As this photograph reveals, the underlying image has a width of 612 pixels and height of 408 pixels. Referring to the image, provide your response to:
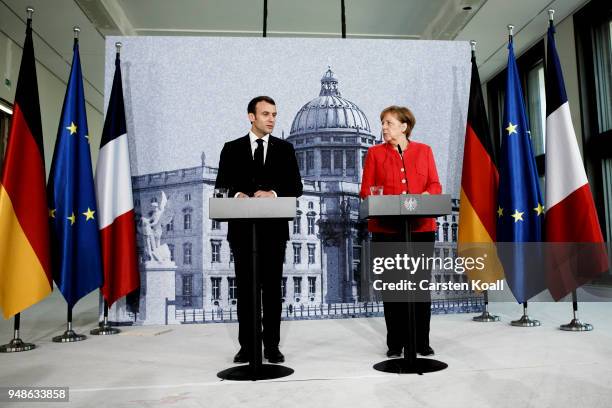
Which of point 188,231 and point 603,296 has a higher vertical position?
point 188,231

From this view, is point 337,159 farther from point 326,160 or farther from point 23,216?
point 23,216

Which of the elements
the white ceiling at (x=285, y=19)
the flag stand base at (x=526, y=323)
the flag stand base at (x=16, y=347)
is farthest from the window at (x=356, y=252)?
the white ceiling at (x=285, y=19)

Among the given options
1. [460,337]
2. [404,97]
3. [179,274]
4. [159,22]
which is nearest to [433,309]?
[460,337]

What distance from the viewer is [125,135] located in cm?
415

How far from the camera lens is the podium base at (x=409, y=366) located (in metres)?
2.51

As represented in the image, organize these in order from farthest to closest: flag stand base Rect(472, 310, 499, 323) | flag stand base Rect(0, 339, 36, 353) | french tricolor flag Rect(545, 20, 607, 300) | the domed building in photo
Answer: the domed building in photo → flag stand base Rect(472, 310, 499, 323) → french tricolor flag Rect(545, 20, 607, 300) → flag stand base Rect(0, 339, 36, 353)

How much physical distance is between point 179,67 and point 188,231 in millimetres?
1469

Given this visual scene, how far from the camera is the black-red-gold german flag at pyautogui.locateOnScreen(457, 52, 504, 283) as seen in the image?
425 centimetres

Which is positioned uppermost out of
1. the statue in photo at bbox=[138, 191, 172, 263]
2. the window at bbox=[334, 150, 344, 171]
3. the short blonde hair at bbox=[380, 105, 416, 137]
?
the window at bbox=[334, 150, 344, 171]

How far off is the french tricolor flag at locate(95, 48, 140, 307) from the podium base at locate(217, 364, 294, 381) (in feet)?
5.71

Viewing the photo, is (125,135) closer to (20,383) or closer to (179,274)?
(179,274)

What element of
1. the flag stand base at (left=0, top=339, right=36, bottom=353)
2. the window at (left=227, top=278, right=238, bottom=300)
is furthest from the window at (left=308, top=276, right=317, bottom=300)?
the flag stand base at (left=0, top=339, right=36, bottom=353)

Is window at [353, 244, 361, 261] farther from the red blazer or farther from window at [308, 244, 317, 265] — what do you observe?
the red blazer

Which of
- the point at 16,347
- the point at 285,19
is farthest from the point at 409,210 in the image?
the point at 285,19
